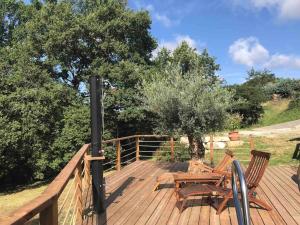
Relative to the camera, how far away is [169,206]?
640cm

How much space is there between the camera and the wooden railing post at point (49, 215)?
2151 millimetres

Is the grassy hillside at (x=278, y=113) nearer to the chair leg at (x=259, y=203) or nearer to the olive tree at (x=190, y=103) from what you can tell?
the olive tree at (x=190, y=103)

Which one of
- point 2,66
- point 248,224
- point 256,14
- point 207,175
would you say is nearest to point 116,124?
point 2,66

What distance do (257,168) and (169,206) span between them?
59.0 inches

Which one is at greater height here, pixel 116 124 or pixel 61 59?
pixel 61 59

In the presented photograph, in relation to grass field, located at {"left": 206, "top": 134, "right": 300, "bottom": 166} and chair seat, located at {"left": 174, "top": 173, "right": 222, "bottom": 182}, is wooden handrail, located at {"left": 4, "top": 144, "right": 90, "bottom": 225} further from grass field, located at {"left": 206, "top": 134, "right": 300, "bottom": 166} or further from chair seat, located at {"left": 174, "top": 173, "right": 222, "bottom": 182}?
grass field, located at {"left": 206, "top": 134, "right": 300, "bottom": 166}

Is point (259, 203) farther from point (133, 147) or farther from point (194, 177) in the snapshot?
point (133, 147)

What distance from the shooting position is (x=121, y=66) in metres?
21.2

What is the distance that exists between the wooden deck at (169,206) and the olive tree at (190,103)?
1.29 metres

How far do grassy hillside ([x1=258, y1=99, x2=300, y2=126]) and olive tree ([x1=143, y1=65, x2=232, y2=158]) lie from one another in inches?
885

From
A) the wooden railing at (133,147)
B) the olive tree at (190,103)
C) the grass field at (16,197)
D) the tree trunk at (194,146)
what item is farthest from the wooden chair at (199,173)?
the grass field at (16,197)

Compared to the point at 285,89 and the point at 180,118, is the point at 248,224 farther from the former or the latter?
the point at 285,89

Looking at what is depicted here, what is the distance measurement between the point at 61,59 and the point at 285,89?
22.7m

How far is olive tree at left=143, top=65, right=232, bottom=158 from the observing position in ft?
28.3
